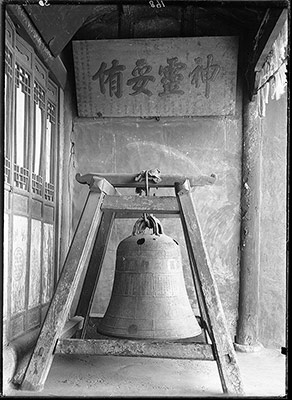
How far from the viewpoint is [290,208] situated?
6.80ft

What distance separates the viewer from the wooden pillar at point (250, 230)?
472 centimetres

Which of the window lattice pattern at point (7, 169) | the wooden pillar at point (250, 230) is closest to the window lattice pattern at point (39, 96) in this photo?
the window lattice pattern at point (7, 169)

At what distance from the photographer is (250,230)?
188 inches

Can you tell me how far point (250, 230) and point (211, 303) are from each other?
5.58 feet

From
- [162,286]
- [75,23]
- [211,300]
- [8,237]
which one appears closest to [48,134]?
[75,23]

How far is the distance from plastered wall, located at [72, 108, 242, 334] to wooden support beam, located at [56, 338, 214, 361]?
68.1 inches

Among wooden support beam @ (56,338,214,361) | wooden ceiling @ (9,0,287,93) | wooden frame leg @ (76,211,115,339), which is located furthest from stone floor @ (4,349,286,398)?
wooden ceiling @ (9,0,287,93)

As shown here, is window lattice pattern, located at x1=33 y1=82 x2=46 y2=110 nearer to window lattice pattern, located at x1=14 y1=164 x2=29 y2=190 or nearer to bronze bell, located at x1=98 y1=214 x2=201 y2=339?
window lattice pattern, located at x1=14 y1=164 x2=29 y2=190

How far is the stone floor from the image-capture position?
326 cm

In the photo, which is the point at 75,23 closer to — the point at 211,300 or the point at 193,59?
the point at 193,59

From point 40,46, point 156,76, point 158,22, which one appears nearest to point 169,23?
point 158,22

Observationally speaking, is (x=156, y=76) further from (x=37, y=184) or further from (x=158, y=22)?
(x=37, y=184)

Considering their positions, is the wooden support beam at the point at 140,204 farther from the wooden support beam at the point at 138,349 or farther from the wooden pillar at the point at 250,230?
the wooden pillar at the point at 250,230

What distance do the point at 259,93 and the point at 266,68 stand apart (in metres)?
0.41
